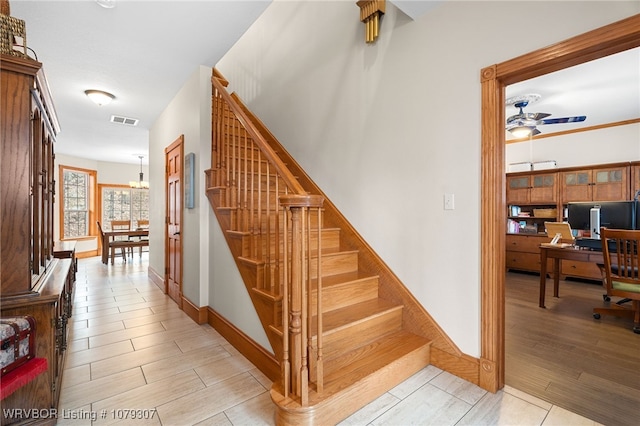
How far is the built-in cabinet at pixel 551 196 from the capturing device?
473cm

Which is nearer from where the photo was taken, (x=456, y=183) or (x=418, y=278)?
(x=456, y=183)

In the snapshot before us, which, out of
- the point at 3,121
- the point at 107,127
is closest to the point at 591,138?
Answer: the point at 3,121

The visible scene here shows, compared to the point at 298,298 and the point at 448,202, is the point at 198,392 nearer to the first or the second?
the point at 298,298

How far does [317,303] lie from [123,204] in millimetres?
9854

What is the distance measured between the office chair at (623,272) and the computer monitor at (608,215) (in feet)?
2.38

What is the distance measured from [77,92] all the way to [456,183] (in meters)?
4.78

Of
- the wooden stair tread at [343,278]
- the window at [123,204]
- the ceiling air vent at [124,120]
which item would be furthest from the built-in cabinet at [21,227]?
the window at [123,204]

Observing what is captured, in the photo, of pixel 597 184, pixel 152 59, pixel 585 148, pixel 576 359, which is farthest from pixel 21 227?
pixel 585 148

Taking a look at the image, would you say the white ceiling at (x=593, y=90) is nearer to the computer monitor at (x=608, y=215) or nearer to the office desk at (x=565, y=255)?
the computer monitor at (x=608, y=215)

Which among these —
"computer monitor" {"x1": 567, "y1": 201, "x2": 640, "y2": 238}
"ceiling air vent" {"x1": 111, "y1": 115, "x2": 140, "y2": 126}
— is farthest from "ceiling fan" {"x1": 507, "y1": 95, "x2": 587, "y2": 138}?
"ceiling air vent" {"x1": 111, "y1": 115, "x2": 140, "y2": 126}

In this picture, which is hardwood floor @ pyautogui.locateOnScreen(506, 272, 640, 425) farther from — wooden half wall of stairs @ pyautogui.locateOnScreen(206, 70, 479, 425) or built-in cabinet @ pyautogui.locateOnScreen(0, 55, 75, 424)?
built-in cabinet @ pyautogui.locateOnScreen(0, 55, 75, 424)

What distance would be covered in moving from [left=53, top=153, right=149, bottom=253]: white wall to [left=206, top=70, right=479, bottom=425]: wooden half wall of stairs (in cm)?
710

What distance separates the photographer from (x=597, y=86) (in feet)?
11.8

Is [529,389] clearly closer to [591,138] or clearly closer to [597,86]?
[597,86]
